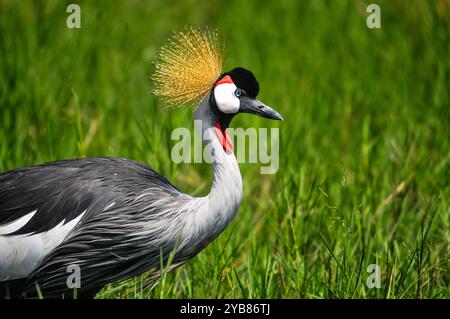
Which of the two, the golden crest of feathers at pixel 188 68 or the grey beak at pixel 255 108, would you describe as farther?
the golden crest of feathers at pixel 188 68

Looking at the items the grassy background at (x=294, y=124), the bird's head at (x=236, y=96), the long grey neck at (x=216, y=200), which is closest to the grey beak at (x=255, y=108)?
the bird's head at (x=236, y=96)

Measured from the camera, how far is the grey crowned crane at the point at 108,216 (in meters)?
2.81

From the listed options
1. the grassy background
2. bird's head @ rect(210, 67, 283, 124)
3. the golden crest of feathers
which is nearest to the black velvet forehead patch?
bird's head @ rect(210, 67, 283, 124)

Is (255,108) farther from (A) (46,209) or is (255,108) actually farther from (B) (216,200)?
(A) (46,209)

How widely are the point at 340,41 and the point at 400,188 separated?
1.86 metres

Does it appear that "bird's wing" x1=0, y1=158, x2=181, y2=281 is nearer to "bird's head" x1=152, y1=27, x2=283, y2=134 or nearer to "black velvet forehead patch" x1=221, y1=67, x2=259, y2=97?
"bird's head" x1=152, y1=27, x2=283, y2=134

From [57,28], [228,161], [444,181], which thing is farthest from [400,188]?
[57,28]

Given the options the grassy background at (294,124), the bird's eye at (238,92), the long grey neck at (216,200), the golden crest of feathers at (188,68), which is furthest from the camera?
the grassy background at (294,124)

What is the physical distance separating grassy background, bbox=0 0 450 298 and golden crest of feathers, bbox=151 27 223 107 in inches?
17.8

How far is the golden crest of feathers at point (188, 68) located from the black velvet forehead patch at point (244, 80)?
133 mm

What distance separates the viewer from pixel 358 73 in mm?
4977

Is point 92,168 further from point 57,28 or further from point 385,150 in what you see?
point 57,28

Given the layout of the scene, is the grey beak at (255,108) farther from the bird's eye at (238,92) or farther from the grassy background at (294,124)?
the grassy background at (294,124)

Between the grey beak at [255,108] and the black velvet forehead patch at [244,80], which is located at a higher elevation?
the black velvet forehead patch at [244,80]
